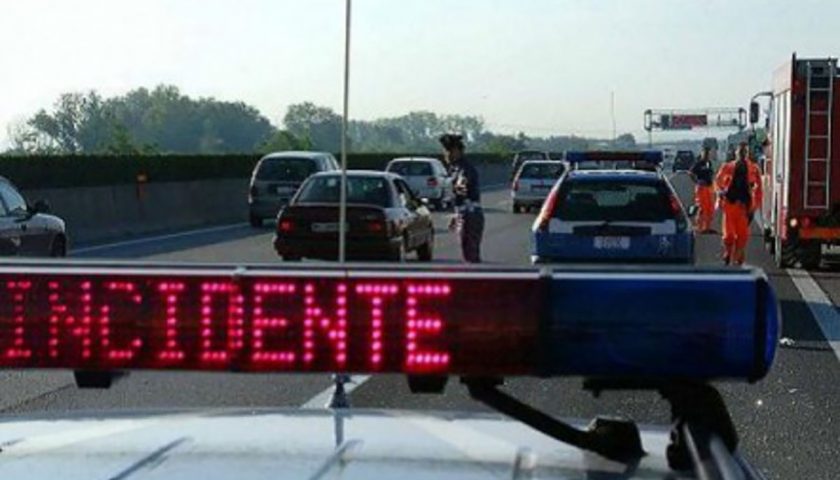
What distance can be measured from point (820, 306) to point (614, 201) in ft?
8.34

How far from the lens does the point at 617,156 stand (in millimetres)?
21375

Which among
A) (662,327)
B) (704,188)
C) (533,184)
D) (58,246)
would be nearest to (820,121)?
(704,188)

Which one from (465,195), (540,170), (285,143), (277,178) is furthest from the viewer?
(285,143)

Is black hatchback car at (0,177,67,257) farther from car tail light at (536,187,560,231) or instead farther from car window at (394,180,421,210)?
car tail light at (536,187,560,231)

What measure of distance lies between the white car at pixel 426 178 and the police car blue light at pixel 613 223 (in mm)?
31783

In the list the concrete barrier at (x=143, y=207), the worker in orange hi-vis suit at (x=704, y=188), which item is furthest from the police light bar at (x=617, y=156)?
the concrete barrier at (x=143, y=207)

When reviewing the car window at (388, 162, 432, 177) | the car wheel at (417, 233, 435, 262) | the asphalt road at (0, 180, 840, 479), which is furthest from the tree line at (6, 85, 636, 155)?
the asphalt road at (0, 180, 840, 479)

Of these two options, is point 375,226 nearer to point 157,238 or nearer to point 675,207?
point 675,207

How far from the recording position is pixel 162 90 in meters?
104

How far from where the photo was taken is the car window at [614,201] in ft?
53.9

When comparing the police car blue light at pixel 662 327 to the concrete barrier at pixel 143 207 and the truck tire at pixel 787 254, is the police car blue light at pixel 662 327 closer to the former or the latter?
the truck tire at pixel 787 254

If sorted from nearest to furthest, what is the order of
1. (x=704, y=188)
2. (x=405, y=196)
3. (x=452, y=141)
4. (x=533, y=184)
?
(x=452, y=141)
(x=405, y=196)
(x=704, y=188)
(x=533, y=184)

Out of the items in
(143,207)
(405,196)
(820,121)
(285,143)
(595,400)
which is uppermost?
(285,143)

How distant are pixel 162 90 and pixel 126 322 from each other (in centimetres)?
10237
